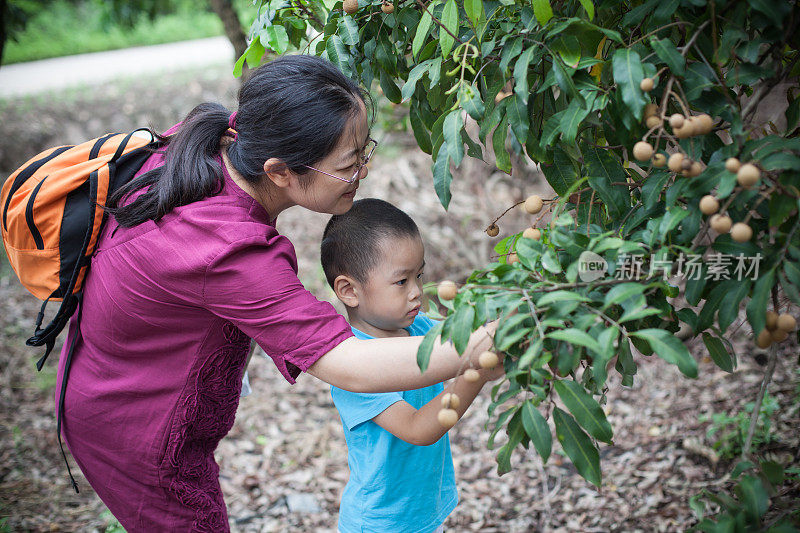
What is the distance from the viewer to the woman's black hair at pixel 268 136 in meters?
1.51

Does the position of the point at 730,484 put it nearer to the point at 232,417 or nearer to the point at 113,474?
the point at 232,417

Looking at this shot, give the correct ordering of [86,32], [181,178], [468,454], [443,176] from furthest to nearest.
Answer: [86,32] < [468,454] < [181,178] < [443,176]

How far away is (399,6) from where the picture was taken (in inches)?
65.4

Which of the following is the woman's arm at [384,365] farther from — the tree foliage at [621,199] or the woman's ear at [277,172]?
the woman's ear at [277,172]

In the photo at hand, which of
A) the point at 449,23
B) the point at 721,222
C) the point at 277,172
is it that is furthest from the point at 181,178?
the point at 721,222

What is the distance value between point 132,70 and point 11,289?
4.51m

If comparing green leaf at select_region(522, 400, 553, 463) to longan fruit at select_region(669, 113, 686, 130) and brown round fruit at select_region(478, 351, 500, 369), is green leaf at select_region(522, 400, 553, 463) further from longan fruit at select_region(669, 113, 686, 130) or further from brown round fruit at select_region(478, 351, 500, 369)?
longan fruit at select_region(669, 113, 686, 130)

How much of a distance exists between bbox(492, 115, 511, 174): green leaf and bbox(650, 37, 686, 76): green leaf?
1.10ft

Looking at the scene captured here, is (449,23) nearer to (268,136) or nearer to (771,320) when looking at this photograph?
(268,136)

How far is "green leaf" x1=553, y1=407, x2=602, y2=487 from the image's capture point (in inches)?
46.2

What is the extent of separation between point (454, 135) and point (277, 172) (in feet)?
1.46

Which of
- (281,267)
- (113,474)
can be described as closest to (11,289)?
(113,474)

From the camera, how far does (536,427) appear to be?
1.13 meters

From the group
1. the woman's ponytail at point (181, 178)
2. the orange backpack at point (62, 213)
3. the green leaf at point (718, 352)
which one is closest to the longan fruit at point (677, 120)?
the green leaf at point (718, 352)
